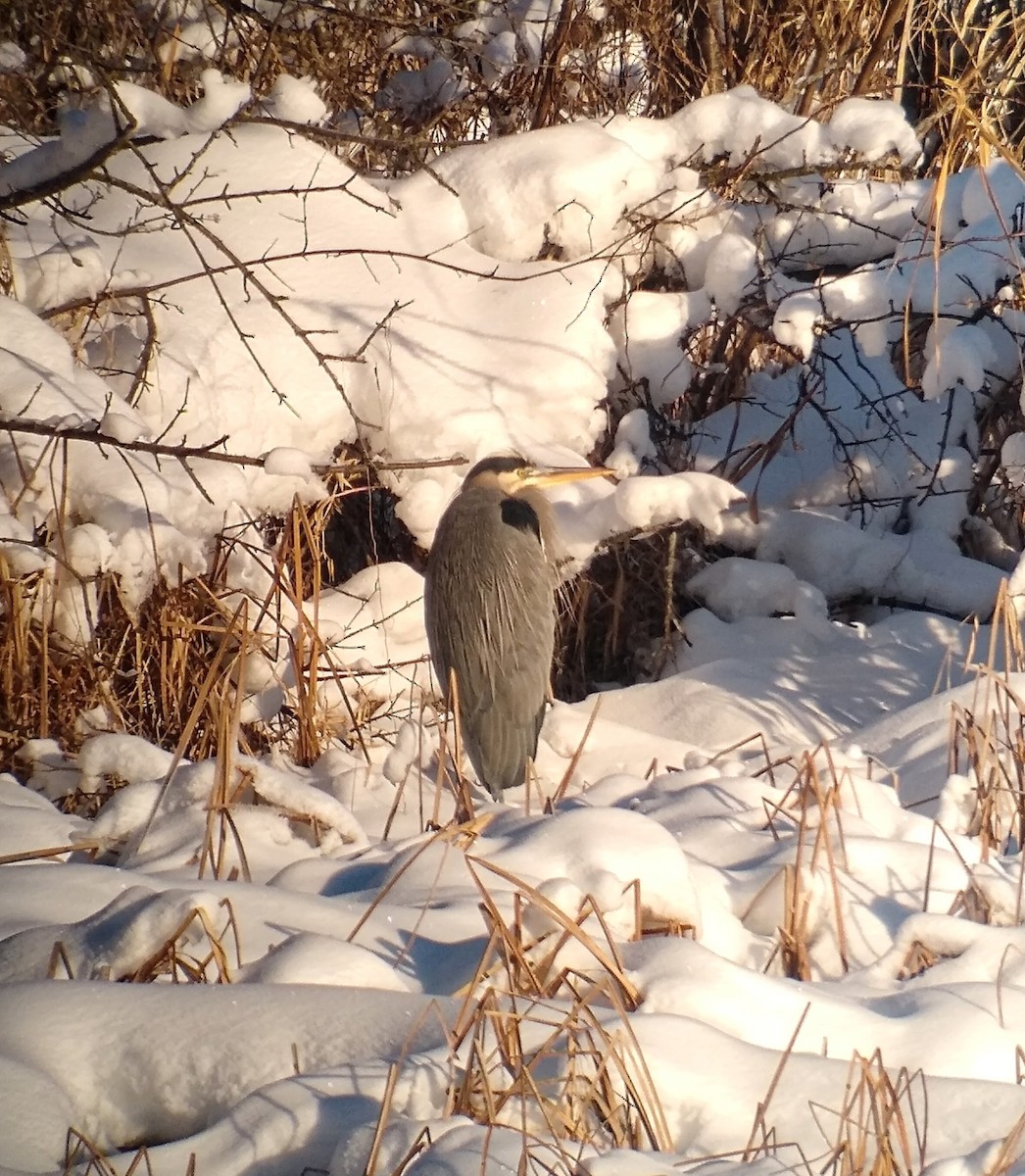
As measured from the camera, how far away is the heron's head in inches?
190

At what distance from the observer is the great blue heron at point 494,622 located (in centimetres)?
455

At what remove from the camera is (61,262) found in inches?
174

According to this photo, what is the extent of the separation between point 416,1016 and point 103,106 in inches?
98.1

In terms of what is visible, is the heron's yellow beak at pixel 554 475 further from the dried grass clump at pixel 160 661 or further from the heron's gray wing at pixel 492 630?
the dried grass clump at pixel 160 661

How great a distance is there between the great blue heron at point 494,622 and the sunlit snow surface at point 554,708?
0.75 feet

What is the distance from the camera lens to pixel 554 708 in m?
5.17

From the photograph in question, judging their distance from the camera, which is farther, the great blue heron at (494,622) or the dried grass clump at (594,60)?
the dried grass clump at (594,60)

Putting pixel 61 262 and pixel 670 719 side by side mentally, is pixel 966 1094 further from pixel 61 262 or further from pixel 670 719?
pixel 61 262

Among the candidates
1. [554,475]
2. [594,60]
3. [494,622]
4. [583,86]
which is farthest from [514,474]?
[594,60]

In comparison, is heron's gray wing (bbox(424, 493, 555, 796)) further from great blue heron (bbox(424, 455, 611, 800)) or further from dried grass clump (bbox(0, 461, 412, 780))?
dried grass clump (bbox(0, 461, 412, 780))

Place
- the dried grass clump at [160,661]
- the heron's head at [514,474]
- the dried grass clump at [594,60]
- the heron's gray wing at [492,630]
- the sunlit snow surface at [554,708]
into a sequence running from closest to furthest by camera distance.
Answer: the sunlit snow surface at [554,708] < the dried grass clump at [160,661] < the heron's gray wing at [492,630] < the heron's head at [514,474] < the dried grass clump at [594,60]

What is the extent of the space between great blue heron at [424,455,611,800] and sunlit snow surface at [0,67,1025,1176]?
0.75 feet

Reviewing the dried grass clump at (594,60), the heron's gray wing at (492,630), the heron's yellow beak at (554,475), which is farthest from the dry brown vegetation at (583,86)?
the heron's yellow beak at (554,475)

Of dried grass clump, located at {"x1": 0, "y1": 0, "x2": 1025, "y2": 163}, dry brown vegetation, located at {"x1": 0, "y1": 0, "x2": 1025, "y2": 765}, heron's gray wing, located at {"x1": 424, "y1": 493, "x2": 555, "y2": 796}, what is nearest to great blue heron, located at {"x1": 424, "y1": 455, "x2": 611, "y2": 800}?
heron's gray wing, located at {"x1": 424, "y1": 493, "x2": 555, "y2": 796}
